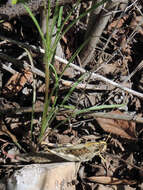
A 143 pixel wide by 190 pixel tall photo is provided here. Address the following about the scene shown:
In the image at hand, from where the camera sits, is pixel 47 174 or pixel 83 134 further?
pixel 83 134

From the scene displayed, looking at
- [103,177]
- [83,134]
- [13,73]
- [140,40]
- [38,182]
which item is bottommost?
[103,177]

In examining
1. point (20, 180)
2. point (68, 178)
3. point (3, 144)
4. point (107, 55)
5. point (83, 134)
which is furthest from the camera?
point (107, 55)

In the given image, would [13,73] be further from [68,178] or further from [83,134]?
[68,178]

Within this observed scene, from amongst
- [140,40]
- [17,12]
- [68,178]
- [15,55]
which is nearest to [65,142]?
[68,178]

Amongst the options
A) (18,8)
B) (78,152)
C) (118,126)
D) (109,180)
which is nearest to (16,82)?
(18,8)

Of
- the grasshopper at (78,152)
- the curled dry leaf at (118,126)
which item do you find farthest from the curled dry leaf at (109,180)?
the curled dry leaf at (118,126)

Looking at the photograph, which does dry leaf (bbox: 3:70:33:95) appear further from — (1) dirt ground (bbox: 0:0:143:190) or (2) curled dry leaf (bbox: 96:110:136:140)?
(2) curled dry leaf (bbox: 96:110:136:140)

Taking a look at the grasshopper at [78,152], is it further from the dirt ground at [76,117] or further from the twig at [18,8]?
the twig at [18,8]

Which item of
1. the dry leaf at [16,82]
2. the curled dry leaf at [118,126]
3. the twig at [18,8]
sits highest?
the twig at [18,8]

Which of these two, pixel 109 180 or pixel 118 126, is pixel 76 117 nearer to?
pixel 118 126

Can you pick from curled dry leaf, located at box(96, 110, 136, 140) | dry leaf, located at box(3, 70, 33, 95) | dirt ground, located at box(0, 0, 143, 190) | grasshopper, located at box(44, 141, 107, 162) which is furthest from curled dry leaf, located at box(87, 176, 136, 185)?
dry leaf, located at box(3, 70, 33, 95)

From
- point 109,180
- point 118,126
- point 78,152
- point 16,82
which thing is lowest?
point 109,180
